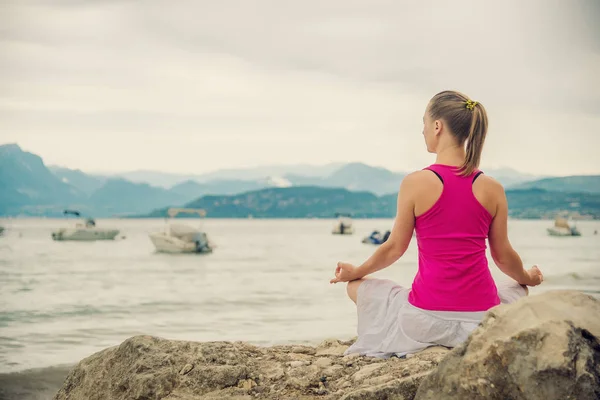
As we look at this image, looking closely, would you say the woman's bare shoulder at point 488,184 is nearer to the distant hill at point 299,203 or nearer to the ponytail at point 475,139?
the ponytail at point 475,139

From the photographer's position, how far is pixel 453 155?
3799mm

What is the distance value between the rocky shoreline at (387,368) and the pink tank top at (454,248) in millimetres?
312

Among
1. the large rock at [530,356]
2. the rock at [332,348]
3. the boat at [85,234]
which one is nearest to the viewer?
the large rock at [530,356]

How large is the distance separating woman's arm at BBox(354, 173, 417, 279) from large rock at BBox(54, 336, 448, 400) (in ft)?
1.77

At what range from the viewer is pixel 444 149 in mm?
3828

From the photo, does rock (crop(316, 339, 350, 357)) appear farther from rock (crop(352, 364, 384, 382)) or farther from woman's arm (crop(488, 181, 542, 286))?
woman's arm (crop(488, 181, 542, 286))

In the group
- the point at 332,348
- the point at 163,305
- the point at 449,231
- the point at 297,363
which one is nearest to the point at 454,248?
the point at 449,231

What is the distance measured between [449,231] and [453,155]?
41 cm

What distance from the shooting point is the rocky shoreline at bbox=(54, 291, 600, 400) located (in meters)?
2.86

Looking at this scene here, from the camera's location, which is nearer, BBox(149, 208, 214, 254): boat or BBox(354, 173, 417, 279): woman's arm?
BBox(354, 173, 417, 279): woman's arm

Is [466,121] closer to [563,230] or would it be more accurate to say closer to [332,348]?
[332,348]

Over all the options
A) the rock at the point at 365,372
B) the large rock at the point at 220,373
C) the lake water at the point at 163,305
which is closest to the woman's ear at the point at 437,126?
the large rock at the point at 220,373

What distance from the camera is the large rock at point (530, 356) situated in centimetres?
282

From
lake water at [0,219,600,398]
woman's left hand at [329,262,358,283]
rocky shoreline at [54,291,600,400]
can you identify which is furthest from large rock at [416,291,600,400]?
lake water at [0,219,600,398]
